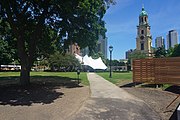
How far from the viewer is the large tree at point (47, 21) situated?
17094 mm

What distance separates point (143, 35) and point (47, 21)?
108216mm

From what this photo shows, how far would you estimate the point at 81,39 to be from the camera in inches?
890

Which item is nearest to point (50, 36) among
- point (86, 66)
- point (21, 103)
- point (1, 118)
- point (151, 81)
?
point (151, 81)

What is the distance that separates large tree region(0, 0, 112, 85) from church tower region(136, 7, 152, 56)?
104 metres

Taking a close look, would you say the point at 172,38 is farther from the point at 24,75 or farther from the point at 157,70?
the point at 24,75

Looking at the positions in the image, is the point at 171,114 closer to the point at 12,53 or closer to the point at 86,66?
the point at 12,53

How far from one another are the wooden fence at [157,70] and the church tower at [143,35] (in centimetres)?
10575

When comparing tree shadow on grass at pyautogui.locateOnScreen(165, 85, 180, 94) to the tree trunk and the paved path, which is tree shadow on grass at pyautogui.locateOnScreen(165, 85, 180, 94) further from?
the tree trunk

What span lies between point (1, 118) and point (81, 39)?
14.8 m

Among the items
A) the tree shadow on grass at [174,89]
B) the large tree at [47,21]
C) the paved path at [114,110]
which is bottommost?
the paved path at [114,110]

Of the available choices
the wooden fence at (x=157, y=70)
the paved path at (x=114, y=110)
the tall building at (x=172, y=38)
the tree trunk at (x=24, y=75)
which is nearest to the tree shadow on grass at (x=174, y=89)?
the wooden fence at (x=157, y=70)

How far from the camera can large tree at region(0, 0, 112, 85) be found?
1709 centimetres

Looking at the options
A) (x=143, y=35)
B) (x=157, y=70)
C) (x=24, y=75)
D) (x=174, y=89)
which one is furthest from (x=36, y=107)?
(x=143, y=35)

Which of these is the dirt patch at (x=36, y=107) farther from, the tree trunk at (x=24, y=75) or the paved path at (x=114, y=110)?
the tree trunk at (x=24, y=75)
